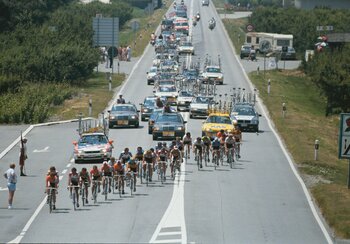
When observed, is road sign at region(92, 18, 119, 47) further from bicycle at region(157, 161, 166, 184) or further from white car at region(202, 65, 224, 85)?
bicycle at region(157, 161, 166, 184)

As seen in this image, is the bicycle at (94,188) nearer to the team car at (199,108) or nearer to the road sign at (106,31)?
the team car at (199,108)

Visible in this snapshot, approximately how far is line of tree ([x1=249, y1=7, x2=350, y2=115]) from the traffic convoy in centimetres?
557

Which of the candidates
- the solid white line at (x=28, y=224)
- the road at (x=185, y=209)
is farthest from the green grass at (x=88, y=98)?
the solid white line at (x=28, y=224)

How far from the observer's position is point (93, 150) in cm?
4825

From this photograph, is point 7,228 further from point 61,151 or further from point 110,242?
point 61,151

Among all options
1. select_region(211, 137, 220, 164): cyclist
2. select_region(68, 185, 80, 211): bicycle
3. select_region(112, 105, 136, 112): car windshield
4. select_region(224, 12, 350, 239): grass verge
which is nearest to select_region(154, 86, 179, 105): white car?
select_region(224, 12, 350, 239): grass verge

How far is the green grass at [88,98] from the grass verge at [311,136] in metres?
11.1

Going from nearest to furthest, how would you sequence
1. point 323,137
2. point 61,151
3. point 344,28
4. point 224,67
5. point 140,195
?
1. point 140,195
2. point 61,151
3. point 323,137
4. point 224,67
5. point 344,28

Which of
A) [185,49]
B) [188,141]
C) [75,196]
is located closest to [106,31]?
[185,49]

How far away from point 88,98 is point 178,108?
992 centimetres

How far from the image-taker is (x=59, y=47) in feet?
303

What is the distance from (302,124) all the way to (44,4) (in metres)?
67.8

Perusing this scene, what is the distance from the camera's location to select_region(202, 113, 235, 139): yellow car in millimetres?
56125

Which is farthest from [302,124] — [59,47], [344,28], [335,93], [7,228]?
[344,28]
